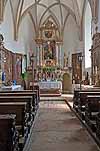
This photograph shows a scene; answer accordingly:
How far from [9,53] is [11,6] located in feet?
12.3

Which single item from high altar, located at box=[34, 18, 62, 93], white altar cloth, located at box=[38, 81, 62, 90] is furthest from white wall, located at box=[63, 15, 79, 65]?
white altar cloth, located at box=[38, 81, 62, 90]

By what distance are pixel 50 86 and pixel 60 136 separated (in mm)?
14822

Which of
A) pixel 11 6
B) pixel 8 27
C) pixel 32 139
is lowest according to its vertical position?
pixel 32 139

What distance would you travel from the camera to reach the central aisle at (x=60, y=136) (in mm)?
6609

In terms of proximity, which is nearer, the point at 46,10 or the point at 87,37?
the point at 87,37

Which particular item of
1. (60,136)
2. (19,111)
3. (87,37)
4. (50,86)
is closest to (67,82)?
(50,86)

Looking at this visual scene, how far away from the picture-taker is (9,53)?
21.2 meters

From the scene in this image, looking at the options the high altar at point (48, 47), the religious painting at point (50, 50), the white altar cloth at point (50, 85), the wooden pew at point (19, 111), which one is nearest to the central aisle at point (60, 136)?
the wooden pew at point (19, 111)

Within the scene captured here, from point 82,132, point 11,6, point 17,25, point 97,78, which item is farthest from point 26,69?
point 82,132

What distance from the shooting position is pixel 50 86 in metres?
22.6

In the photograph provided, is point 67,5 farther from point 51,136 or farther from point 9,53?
point 51,136

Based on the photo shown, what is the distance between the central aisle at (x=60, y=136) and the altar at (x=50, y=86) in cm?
1168

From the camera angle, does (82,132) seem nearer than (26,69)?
Yes

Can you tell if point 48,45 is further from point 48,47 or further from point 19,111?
point 19,111
